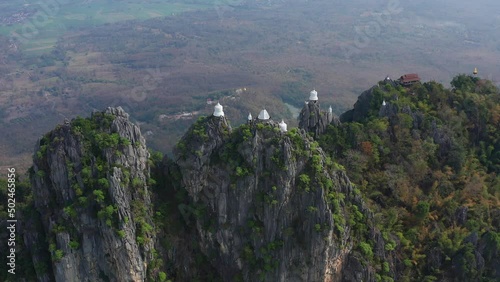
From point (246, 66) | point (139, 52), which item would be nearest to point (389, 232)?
point (246, 66)

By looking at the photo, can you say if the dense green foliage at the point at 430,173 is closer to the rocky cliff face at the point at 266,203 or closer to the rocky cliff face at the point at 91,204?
the rocky cliff face at the point at 266,203

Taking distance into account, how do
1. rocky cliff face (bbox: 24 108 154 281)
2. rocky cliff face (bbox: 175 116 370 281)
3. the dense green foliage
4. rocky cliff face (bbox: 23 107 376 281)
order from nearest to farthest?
1. rocky cliff face (bbox: 24 108 154 281)
2. rocky cliff face (bbox: 23 107 376 281)
3. rocky cliff face (bbox: 175 116 370 281)
4. the dense green foliage

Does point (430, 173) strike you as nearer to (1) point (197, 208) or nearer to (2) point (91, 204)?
(1) point (197, 208)

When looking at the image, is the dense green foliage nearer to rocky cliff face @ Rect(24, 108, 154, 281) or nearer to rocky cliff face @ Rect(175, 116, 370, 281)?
rocky cliff face @ Rect(175, 116, 370, 281)

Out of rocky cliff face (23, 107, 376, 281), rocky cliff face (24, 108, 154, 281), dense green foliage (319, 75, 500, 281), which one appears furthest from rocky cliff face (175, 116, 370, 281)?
rocky cliff face (24, 108, 154, 281)

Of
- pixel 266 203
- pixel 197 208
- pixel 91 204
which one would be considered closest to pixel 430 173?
pixel 266 203

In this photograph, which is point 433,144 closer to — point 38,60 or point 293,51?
point 293,51

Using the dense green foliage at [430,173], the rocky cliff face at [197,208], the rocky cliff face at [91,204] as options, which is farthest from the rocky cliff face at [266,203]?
the rocky cliff face at [91,204]
